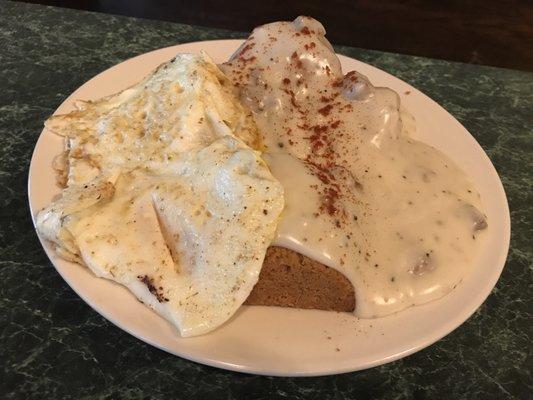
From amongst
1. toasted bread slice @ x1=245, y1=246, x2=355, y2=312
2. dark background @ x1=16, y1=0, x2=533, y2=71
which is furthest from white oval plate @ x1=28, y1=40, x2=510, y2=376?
dark background @ x1=16, y1=0, x2=533, y2=71

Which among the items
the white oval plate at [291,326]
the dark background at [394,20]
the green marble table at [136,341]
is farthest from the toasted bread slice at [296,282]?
the dark background at [394,20]

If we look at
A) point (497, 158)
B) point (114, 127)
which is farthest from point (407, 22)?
point (114, 127)

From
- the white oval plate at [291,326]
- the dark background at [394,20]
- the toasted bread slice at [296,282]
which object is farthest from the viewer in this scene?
the dark background at [394,20]

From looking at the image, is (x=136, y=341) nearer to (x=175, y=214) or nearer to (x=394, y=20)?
(x=175, y=214)

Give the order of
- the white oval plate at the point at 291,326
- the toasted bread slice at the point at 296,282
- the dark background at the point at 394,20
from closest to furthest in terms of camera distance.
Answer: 1. the white oval plate at the point at 291,326
2. the toasted bread slice at the point at 296,282
3. the dark background at the point at 394,20

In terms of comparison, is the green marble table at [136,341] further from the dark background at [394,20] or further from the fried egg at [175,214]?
the dark background at [394,20]

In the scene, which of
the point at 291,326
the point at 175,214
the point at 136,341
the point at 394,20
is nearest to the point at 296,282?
the point at 291,326
